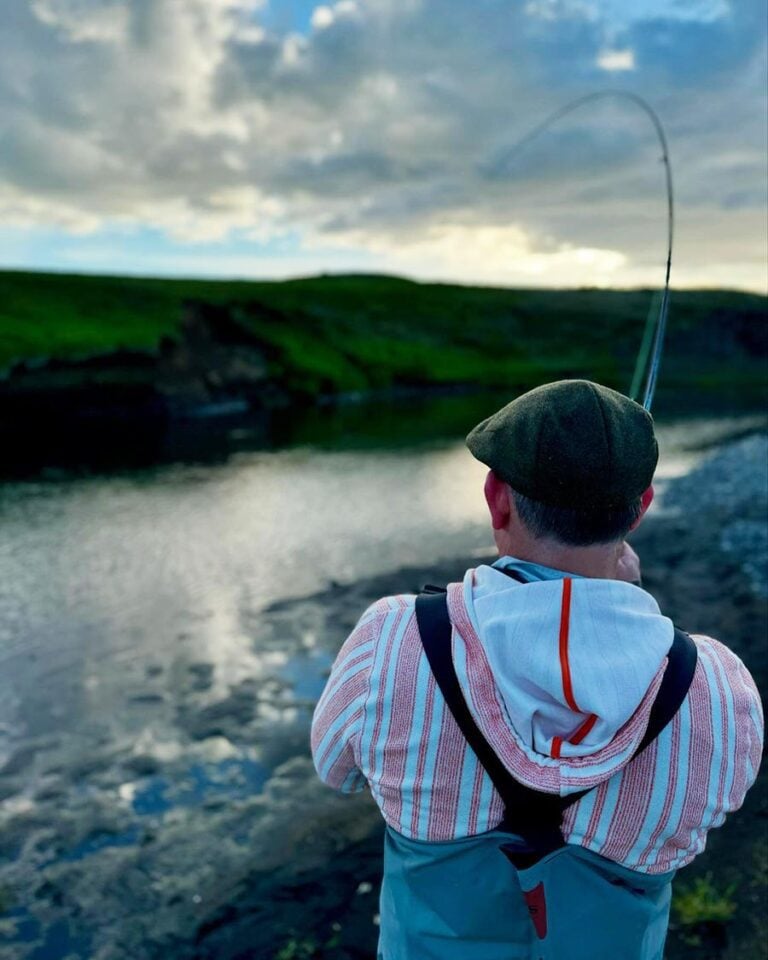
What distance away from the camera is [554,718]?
1.62 m

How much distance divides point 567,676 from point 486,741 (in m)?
0.28

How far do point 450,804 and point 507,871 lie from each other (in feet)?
0.73

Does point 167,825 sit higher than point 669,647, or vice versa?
point 669,647

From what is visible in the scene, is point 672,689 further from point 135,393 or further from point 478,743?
point 135,393

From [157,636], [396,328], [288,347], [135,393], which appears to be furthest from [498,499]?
[396,328]

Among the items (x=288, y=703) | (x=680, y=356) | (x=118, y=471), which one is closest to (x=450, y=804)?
(x=288, y=703)

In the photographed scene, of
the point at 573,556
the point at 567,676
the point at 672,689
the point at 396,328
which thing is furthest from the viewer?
the point at 396,328

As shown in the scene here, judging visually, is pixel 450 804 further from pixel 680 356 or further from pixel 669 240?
pixel 680 356

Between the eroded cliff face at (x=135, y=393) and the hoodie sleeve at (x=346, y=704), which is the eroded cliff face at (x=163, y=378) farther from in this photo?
the hoodie sleeve at (x=346, y=704)

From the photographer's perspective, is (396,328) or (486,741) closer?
(486,741)

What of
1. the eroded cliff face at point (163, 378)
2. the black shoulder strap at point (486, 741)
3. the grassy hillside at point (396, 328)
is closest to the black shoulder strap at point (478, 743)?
the black shoulder strap at point (486, 741)

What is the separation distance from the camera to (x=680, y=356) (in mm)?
91125

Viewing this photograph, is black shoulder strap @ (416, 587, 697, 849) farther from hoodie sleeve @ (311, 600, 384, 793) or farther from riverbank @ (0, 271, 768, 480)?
riverbank @ (0, 271, 768, 480)

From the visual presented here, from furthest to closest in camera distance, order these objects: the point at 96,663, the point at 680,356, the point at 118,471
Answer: the point at 680,356 < the point at 118,471 < the point at 96,663
